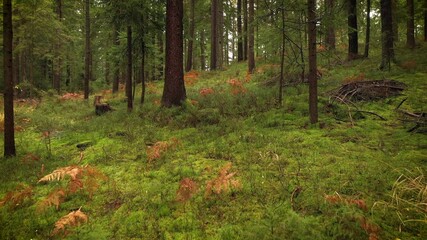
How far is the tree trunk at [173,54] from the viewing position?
12.3 m

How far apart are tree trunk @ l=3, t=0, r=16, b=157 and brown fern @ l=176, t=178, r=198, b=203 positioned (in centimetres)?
656

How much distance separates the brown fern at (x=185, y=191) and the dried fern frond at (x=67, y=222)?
169 cm

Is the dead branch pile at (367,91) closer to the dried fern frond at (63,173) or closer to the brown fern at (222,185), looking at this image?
the brown fern at (222,185)

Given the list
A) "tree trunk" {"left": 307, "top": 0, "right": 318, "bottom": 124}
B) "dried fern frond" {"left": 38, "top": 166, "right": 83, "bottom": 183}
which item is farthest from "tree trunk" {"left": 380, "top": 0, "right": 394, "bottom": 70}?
"dried fern frond" {"left": 38, "top": 166, "right": 83, "bottom": 183}

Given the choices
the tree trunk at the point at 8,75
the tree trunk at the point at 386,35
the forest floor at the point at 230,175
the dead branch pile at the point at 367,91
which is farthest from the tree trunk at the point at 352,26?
the tree trunk at the point at 8,75

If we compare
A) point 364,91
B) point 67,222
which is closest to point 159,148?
point 67,222

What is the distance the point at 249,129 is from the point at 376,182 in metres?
4.57

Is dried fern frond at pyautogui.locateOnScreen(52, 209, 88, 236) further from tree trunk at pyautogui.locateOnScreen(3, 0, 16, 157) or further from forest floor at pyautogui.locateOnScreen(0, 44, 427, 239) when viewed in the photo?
tree trunk at pyautogui.locateOnScreen(3, 0, 16, 157)

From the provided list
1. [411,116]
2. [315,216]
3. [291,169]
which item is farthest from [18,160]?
[411,116]

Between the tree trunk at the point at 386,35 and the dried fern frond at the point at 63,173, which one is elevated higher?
the tree trunk at the point at 386,35

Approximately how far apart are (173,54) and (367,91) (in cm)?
807

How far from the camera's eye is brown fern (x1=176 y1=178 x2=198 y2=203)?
18.3 feet

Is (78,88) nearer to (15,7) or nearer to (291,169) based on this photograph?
(15,7)

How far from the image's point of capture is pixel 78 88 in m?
39.1
